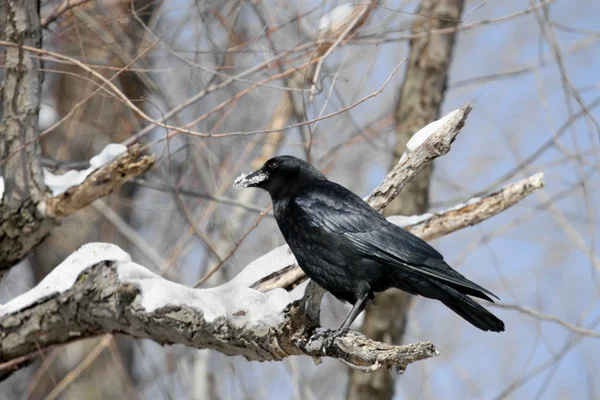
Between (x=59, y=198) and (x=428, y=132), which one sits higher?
(x=428, y=132)

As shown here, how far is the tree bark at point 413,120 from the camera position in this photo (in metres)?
5.16

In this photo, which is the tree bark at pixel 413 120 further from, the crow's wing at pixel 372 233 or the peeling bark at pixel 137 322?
the peeling bark at pixel 137 322

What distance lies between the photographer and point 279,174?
3967mm

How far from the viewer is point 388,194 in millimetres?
3615

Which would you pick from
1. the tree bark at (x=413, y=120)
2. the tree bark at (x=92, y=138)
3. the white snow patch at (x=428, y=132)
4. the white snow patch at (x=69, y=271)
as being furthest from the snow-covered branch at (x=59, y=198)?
the tree bark at (x=413, y=120)

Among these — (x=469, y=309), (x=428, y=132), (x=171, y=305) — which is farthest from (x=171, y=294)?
(x=428, y=132)

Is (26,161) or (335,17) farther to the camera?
(335,17)

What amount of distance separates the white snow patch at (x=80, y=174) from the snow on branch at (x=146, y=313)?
16.7 inches

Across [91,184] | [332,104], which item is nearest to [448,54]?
[332,104]

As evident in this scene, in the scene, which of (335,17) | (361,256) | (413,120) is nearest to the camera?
(361,256)

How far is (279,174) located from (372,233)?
31.5 inches

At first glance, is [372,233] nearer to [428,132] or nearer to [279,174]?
[428,132]

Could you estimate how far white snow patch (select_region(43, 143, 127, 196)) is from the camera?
3.71 metres

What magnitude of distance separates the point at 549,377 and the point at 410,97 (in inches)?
88.4
